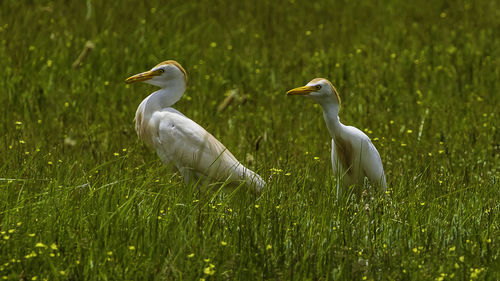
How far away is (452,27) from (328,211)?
261 inches

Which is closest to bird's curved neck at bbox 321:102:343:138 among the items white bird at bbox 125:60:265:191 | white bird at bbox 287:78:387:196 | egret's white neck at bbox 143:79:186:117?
white bird at bbox 287:78:387:196

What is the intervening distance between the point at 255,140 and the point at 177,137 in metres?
1.23

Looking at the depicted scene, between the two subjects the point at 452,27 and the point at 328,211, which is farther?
the point at 452,27

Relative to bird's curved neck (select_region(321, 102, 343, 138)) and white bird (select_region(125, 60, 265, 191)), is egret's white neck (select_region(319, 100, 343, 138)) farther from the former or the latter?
→ white bird (select_region(125, 60, 265, 191))

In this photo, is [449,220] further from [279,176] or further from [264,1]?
[264,1]

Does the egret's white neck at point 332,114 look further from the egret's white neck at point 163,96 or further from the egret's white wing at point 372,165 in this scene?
the egret's white neck at point 163,96

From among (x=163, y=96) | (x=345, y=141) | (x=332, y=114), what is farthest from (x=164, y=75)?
(x=345, y=141)

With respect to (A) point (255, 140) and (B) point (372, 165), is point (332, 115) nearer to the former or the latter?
(B) point (372, 165)

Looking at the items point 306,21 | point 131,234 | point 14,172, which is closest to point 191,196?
point 131,234

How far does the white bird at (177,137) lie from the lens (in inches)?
231

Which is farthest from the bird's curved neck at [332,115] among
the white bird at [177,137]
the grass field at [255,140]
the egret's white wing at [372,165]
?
the white bird at [177,137]

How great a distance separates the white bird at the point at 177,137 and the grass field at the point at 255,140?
6.5 inches

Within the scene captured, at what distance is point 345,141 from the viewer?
5703 mm

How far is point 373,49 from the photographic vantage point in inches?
391
